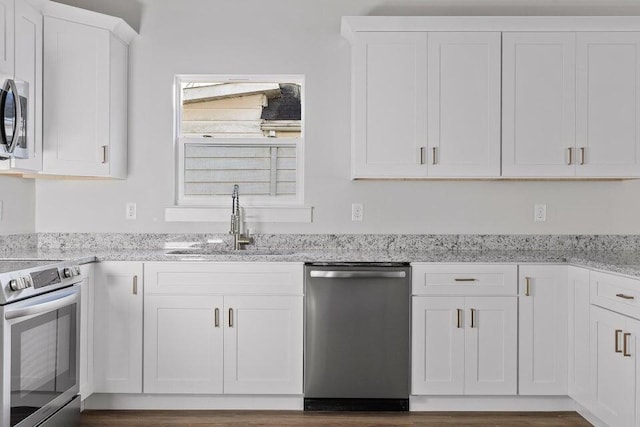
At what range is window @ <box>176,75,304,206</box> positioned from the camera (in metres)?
3.63

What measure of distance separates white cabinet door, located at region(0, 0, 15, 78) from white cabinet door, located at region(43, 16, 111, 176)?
1.06 ft

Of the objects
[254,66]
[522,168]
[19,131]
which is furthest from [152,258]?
[522,168]

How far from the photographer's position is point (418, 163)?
3.24m

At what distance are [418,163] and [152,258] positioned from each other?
1.61 metres

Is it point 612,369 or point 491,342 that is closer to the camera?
point 612,369

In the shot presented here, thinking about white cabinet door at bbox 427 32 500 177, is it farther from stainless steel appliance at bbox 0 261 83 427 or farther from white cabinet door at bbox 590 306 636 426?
stainless steel appliance at bbox 0 261 83 427

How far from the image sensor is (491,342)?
301 cm

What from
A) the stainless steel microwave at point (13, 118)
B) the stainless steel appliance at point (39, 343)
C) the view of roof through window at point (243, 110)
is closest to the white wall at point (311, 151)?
the view of roof through window at point (243, 110)

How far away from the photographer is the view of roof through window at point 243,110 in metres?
3.64

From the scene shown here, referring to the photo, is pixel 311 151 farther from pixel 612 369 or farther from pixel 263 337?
pixel 612 369

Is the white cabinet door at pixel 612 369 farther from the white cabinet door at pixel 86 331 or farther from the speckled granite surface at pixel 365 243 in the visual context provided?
the white cabinet door at pixel 86 331

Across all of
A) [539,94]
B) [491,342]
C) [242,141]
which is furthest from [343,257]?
[539,94]

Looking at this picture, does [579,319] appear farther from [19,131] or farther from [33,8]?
[33,8]

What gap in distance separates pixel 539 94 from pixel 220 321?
2.26 meters
